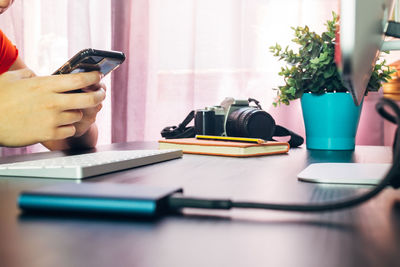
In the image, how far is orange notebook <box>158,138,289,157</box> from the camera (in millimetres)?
760

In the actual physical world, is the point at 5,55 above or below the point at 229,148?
above

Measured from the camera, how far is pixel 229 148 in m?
0.77

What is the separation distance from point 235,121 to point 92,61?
0.36 m

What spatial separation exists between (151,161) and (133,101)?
1.24m

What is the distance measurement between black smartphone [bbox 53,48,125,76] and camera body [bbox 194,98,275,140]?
0.29 metres

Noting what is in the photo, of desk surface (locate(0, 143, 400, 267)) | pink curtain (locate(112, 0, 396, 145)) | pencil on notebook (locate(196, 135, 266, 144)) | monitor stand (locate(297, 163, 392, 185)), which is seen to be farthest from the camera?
pink curtain (locate(112, 0, 396, 145))

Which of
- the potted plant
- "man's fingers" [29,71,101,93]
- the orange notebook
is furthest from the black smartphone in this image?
the potted plant

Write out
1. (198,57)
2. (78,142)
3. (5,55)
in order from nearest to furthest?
(78,142) < (5,55) < (198,57)

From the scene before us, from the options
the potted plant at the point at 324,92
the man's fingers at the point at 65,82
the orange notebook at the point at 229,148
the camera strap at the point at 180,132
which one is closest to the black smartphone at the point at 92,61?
the man's fingers at the point at 65,82

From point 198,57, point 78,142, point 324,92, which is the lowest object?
point 78,142

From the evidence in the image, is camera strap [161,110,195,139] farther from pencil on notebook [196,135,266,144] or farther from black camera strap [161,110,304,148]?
pencil on notebook [196,135,266,144]

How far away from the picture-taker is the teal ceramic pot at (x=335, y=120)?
0.96m

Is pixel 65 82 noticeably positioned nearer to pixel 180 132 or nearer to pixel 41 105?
pixel 41 105

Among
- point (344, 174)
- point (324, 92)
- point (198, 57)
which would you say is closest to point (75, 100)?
point (344, 174)
